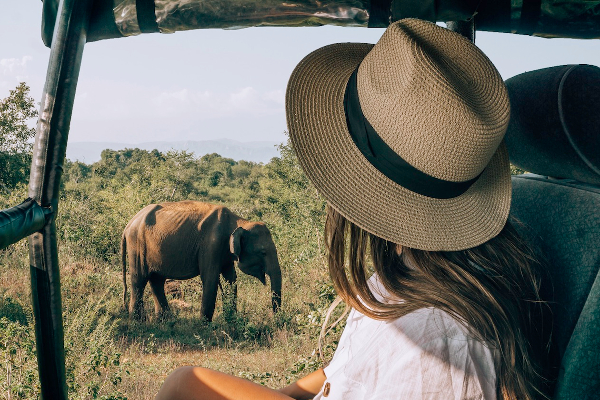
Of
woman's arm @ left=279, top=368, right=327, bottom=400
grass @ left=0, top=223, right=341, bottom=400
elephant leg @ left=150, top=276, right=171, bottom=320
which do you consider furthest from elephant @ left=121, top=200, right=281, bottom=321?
woman's arm @ left=279, top=368, right=327, bottom=400

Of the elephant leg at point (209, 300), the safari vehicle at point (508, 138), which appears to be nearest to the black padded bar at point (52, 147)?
the safari vehicle at point (508, 138)

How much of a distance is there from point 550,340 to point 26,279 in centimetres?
588

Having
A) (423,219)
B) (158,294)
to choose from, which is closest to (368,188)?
(423,219)

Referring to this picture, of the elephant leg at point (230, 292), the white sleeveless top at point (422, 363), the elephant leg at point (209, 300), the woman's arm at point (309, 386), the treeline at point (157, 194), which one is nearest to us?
the white sleeveless top at point (422, 363)

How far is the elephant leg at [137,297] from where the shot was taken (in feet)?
21.1

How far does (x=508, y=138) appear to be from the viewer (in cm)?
117

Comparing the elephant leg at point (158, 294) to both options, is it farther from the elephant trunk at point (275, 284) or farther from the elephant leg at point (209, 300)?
the elephant trunk at point (275, 284)

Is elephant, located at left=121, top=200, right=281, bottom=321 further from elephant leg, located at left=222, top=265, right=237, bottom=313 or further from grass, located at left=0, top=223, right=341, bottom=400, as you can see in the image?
grass, located at left=0, top=223, right=341, bottom=400

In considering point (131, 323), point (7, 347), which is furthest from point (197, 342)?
point (7, 347)

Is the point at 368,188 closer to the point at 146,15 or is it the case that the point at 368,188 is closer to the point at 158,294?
the point at 146,15

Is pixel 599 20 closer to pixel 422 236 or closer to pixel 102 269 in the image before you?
pixel 422 236

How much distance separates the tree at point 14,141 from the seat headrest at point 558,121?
27.0 ft

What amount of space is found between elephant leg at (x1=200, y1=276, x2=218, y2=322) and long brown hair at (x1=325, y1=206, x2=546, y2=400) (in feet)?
17.7

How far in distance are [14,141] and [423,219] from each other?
8.65 metres
